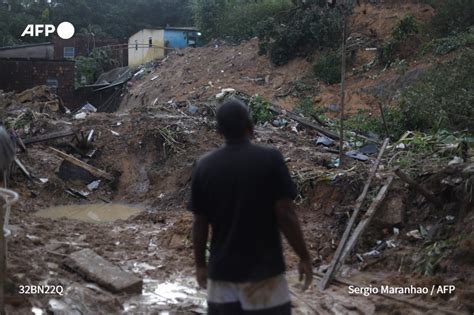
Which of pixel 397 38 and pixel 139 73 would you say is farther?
pixel 139 73

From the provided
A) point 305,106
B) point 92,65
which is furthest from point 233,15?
point 305,106

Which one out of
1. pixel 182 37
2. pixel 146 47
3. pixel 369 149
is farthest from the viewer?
pixel 182 37

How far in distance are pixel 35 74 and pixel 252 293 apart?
2629cm

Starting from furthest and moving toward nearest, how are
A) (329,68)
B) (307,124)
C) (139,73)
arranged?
(139,73)
(329,68)
(307,124)

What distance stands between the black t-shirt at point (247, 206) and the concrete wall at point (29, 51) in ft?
104

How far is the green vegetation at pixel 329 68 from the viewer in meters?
20.6

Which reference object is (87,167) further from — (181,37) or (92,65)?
(181,37)

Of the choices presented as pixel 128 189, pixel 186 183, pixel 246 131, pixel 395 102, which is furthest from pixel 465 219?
pixel 395 102

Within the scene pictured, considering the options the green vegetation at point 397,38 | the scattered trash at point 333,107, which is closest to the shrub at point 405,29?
the green vegetation at point 397,38

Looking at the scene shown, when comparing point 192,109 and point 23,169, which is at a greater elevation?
point 192,109

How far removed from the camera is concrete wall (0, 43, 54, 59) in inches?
1267

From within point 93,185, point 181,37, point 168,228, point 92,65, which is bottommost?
point 93,185

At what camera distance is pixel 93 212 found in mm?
10594

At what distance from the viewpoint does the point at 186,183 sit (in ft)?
35.9
